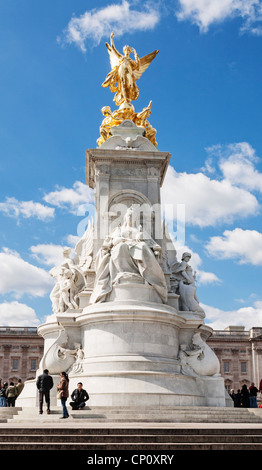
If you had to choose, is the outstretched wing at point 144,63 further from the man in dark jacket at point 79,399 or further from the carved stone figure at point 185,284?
the man in dark jacket at point 79,399

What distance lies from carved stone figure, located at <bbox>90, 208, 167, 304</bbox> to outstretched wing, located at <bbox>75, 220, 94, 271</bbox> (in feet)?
5.99

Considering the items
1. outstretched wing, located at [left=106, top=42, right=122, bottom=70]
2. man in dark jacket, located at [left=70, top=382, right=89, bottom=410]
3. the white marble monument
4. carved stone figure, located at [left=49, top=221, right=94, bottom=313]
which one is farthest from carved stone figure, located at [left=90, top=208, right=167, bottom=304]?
outstretched wing, located at [left=106, top=42, right=122, bottom=70]

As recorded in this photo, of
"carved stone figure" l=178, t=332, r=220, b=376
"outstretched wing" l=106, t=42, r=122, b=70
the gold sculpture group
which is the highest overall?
"outstretched wing" l=106, t=42, r=122, b=70

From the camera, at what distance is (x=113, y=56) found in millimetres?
25484

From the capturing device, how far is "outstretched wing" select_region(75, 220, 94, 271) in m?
21.8

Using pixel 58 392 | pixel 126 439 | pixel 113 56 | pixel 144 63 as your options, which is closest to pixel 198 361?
pixel 58 392

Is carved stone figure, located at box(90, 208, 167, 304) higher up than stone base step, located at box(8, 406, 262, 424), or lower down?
higher up

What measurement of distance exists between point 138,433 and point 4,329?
2155 inches

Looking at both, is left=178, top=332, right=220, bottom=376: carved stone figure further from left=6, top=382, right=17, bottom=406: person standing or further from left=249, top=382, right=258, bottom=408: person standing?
left=6, top=382, right=17, bottom=406: person standing

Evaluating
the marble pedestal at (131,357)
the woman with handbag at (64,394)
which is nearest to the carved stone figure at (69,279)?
the marble pedestal at (131,357)

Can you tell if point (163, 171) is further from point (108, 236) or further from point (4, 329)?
point (4, 329)

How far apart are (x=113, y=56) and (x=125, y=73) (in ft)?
4.74

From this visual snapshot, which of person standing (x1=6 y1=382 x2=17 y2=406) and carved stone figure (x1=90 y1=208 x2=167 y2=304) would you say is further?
person standing (x1=6 y1=382 x2=17 y2=406)

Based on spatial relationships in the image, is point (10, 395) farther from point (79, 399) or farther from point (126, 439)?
point (126, 439)
